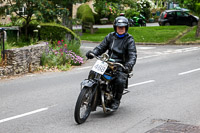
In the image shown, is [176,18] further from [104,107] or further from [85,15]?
[104,107]

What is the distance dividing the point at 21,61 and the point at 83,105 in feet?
20.5

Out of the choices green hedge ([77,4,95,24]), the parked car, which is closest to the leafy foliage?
green hedge ([77,4,95,24])

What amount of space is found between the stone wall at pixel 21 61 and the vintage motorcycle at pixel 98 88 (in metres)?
5.56

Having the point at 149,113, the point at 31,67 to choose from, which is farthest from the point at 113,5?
the point at 149,113

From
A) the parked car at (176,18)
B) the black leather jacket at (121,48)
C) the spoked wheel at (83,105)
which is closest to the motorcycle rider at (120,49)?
the black leather jacket at (121,48)

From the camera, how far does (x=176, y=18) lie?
130 feet

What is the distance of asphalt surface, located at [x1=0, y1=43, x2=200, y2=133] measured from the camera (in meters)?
6.92

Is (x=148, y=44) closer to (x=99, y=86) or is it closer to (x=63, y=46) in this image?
(x=63, y=46)

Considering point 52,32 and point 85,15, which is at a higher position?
point 85,15

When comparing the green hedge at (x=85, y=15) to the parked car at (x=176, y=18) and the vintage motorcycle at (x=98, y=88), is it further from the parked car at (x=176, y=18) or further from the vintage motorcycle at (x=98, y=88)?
the vintage motorcycle at (x=98, y=88)

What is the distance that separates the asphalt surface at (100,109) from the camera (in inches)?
272

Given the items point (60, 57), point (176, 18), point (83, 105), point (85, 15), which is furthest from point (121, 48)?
point (176, 18)

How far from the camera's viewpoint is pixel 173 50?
65.0 ft

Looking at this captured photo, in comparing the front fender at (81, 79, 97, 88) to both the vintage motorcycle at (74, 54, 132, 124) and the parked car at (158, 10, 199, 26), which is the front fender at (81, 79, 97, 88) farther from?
the parked car at (158, 10, 199, 26)
